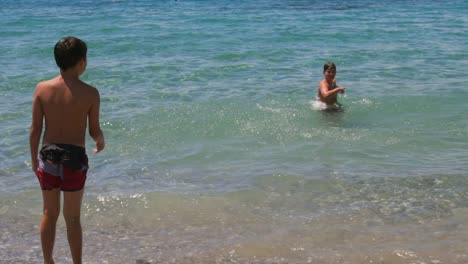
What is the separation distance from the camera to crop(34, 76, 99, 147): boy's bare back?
4324 mm

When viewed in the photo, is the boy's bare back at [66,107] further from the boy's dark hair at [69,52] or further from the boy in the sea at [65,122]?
the boy's dark hair at [69,52]

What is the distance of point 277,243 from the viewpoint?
5531 mm

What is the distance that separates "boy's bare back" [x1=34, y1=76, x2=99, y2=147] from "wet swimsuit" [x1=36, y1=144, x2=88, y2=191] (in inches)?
2.1

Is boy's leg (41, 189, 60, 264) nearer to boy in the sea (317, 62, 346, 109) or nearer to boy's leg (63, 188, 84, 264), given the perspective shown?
boy's leg (63, 188, 84, 264)

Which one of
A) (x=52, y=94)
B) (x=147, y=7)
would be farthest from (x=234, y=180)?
(x=147, y=7)

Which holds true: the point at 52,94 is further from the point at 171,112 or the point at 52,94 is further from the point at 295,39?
the point at 295,39

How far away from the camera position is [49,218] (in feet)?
15.2

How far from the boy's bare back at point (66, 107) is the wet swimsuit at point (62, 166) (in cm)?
5

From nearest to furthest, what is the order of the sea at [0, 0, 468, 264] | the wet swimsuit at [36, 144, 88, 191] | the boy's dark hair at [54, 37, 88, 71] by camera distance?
the boy's dark hair at [54, 37, 88, 71] → the wet swimsuit at [36, 144, 88, 191] → the sea at [0, 0, 468, 264]

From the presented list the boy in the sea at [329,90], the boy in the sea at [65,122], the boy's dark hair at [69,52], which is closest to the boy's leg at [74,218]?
the boy in the sea at [65,122]

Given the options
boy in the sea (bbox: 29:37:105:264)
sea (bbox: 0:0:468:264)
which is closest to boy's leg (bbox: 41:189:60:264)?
boy in the sea (bbox: 29:37:105:264)

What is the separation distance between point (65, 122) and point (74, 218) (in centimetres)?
66

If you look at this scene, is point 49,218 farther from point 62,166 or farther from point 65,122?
point 65,122

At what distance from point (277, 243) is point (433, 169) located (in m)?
2.57
